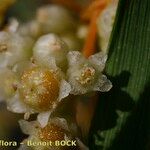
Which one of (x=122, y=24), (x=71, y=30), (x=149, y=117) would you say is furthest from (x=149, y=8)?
(x=71, y=30)

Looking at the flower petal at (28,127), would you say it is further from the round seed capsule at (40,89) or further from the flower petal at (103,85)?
the flower petal at (103,85)

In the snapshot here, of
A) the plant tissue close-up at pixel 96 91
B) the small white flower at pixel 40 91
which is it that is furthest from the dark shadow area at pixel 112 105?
the small white flower at pixel 40 91

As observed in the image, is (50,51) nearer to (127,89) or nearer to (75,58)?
(75,58)

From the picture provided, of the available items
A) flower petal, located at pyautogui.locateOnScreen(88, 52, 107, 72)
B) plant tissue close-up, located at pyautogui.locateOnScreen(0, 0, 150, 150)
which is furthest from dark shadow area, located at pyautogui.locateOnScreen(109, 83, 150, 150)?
flower petal, located at pyautogui.locateOnScreen(88, 52, 107, 72)

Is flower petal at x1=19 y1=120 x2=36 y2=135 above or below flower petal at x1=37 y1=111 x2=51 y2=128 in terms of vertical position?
below

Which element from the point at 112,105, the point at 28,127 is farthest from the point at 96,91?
the point at 28,127

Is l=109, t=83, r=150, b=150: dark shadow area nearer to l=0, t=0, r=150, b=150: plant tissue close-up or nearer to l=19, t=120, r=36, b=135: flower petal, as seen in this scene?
l=0, t=0, r=150, b=150: plant tissue close-up
